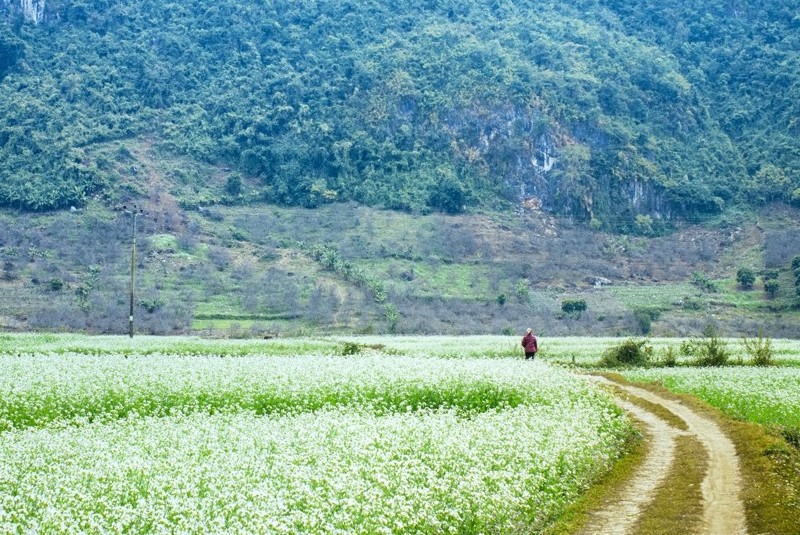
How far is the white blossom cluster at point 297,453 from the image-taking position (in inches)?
403

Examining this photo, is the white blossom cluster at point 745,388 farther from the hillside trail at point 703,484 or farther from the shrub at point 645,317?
the shrub at point 645,317

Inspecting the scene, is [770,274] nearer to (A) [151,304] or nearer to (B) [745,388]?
(A) [151,304]

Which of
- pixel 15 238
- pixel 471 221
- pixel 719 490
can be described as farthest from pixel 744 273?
pixel 719 490

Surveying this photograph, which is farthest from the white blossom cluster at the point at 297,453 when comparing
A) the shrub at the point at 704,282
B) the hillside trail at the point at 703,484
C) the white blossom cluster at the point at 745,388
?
the shrub at the point at 704,282

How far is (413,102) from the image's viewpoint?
13738 cm

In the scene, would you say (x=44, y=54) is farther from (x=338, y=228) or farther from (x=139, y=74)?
(x=338, y=228)

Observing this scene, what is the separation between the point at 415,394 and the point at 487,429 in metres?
7.38

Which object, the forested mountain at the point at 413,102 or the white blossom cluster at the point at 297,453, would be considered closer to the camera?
the white blossom cluster at the point at 297,453

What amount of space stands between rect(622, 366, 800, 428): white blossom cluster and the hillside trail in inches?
51.0

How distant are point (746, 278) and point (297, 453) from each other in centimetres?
8738

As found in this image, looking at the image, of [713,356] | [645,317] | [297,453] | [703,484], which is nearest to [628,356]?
[713,356]

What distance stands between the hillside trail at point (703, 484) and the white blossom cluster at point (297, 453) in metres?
0.68

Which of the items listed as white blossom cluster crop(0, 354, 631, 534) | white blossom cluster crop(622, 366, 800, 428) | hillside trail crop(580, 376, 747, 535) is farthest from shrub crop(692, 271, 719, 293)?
hillside trail crop(580, 376, 747, 535)

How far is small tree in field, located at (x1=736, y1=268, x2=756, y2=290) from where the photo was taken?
92.4 metres
